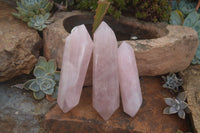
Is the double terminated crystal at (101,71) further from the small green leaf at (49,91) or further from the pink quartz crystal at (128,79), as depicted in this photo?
the small green leaf at (49,91)

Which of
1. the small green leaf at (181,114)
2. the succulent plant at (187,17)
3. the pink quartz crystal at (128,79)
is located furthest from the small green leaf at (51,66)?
the succulent plant at (187,17)


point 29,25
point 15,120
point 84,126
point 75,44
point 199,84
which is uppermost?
point 75,44

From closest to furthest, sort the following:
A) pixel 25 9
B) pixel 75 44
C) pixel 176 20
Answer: pixel 75 44
pixel 25 9
pixel 176 20

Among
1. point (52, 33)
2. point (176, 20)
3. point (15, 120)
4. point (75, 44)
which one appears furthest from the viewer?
point (176, 20)

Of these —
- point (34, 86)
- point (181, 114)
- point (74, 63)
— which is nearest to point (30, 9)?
point (34, 86)

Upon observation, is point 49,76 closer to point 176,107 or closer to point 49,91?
point 49,91

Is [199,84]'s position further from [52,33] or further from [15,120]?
[15,120]

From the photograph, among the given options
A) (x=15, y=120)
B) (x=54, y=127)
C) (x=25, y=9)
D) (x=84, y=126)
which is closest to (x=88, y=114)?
(x=84, y=126)
